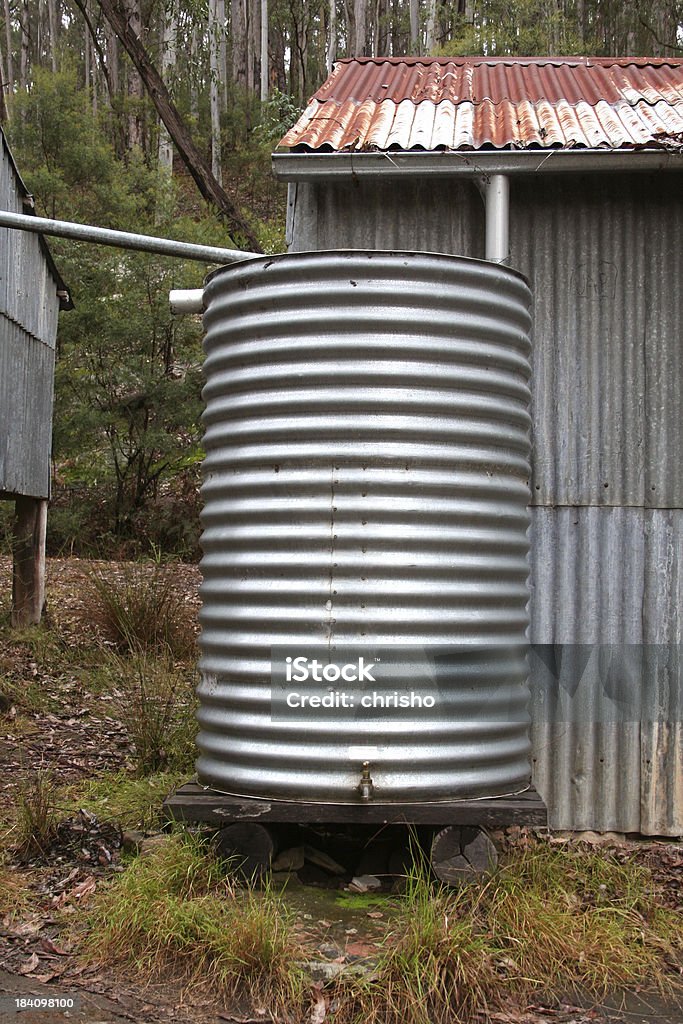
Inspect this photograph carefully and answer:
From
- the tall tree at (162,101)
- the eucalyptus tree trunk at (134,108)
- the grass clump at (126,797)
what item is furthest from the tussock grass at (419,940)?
the eucalyptus tree trunk at (134,108)

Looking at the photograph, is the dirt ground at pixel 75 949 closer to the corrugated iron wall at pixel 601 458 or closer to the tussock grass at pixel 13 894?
the tussock grass at pixel 13 894

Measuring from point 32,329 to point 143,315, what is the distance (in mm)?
5756

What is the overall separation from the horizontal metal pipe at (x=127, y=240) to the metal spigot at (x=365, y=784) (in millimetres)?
2433

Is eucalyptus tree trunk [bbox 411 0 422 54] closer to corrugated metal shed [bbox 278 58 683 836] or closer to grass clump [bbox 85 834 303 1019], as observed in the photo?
corrugated metal shed [bbox 278 58 683 836]

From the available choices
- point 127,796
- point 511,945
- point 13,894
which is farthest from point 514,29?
point 511,945

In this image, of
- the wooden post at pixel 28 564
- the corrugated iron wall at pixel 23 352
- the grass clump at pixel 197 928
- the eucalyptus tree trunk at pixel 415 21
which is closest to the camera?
the grass clump at pixel 197 928

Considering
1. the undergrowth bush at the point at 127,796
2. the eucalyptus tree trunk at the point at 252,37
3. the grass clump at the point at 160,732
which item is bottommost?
the undergrowth bush at the point at 127,796

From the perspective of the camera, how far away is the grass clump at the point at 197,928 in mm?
3633

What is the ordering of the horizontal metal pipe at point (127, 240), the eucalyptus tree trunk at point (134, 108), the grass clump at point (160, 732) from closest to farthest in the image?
the horizontal metal pipe at point (127, 240) → the grass clump at point (160, 732) → the eucalyptus tree trunk at point (134, 108)

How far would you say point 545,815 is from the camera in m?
4.09

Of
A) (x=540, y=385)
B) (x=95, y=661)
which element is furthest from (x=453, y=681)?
(x=95, y=661)

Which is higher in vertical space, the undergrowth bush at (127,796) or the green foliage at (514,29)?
the green foliage at (514,29)

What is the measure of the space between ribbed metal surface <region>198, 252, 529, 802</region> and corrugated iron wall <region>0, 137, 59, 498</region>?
262 inches

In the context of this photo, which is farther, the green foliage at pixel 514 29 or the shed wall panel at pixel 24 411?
the green foliage at pixel 514 29
